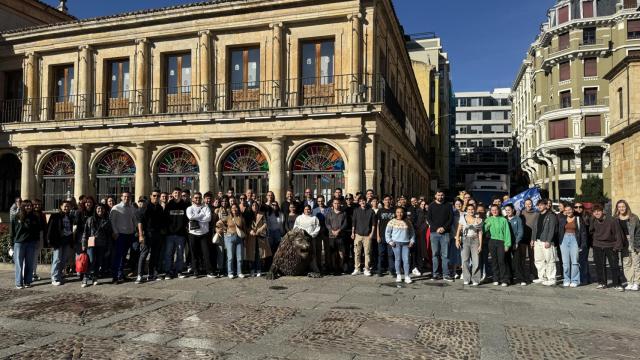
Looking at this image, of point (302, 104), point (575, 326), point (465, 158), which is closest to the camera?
point (575, 326)

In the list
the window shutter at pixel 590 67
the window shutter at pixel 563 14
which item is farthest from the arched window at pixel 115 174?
the window shutter at pixel 563 14

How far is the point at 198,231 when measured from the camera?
32.6ft

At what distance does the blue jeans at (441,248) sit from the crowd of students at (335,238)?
22 millimetres

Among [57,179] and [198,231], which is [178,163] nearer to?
[57,179]

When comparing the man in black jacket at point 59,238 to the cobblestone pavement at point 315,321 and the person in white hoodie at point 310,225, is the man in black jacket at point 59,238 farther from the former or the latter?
the person in white hoodie at point 310,225

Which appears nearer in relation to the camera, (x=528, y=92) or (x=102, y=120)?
(x=102, y=120)

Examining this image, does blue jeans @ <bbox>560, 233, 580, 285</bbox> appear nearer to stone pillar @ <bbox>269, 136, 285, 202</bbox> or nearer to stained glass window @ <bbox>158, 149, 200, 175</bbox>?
stone pillar @ <bbox>269, 136, 285, 202</bbox>

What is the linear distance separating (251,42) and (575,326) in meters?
13.2

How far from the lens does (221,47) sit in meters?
16.1

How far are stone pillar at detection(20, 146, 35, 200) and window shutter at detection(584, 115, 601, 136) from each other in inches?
1791

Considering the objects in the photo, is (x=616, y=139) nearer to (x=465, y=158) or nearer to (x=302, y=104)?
(x=302, y=104)

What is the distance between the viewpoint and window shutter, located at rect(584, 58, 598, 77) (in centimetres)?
4366

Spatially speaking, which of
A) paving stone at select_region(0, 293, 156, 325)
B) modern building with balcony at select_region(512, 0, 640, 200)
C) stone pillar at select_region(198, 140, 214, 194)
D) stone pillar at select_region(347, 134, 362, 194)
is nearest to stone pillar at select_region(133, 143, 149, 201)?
stone pillar at select_region(198, 140, 214, 194)

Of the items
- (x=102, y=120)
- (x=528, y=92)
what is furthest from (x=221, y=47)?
(x=528, y=92)
